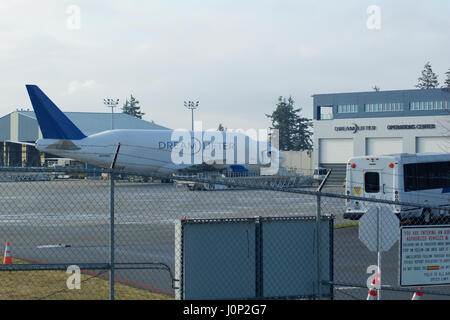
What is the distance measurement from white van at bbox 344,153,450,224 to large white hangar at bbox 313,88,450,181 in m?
42.0

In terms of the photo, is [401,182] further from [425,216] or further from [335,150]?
[335,150]

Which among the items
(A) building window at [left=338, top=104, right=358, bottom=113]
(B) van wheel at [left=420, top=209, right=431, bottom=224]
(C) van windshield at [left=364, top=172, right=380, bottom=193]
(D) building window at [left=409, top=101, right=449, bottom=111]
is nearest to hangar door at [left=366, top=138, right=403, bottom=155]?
(D) building window at [left=409, top=101, right=449, bottom=111]

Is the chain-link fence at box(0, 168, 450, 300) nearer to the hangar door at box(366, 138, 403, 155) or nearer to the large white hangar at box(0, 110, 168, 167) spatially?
the hangar door at box(366, 138, 403, 155)

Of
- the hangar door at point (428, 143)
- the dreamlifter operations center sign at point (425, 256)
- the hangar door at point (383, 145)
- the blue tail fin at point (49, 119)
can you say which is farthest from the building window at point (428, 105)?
the dreamlifter operations center sign at point (425, 256)

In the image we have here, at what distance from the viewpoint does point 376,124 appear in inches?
2749

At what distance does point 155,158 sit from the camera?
5838cm

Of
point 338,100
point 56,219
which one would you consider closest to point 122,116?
point 338,100

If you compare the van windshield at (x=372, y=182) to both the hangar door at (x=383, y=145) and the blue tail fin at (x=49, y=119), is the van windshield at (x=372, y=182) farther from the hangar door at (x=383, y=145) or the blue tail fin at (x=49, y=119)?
the hangar door at (x=383, y=145)

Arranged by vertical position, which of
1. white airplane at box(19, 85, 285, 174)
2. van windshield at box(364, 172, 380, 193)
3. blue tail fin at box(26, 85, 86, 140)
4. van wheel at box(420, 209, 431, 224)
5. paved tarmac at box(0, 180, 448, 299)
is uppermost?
blue tail fin at box(26, 85, 86, 140)

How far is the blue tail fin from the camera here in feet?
170

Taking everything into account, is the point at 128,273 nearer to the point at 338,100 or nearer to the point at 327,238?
the point at 327,238

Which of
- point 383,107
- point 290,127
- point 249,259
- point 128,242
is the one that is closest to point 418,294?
point 249,259

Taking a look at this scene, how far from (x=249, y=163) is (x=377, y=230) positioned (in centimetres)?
5155

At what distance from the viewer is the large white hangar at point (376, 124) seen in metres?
67.2
